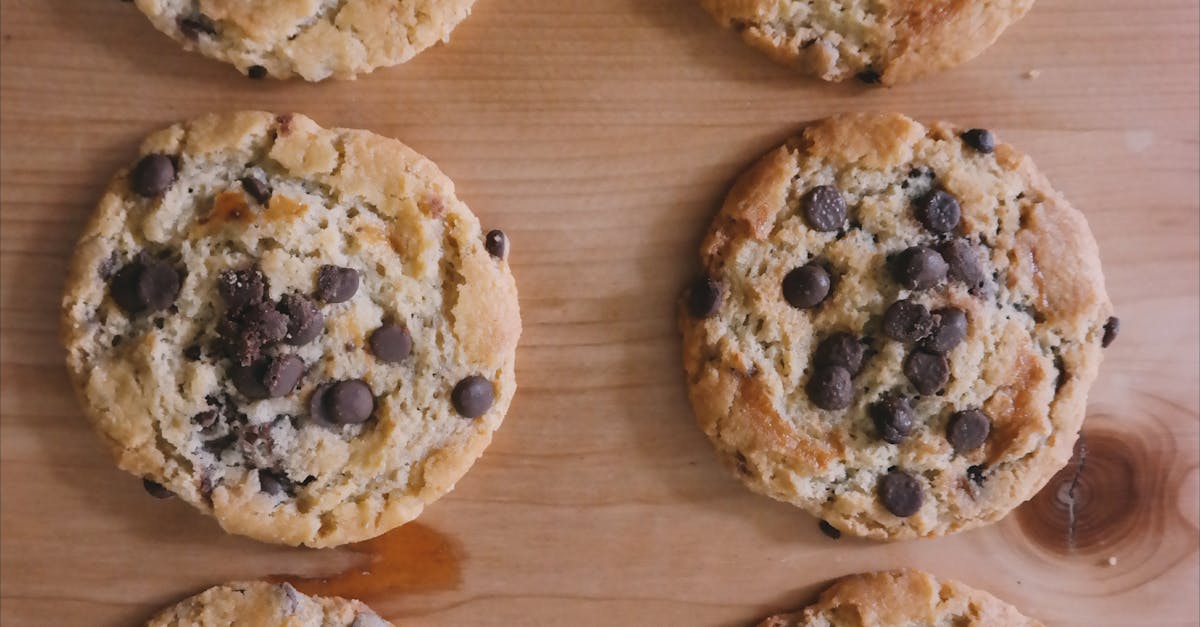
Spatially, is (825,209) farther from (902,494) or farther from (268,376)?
(268,376)

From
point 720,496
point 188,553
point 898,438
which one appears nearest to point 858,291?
point 898,438

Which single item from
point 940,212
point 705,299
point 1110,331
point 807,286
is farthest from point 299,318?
point 1110,331

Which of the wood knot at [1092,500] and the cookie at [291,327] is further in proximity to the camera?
the wood knot at [1092,500]

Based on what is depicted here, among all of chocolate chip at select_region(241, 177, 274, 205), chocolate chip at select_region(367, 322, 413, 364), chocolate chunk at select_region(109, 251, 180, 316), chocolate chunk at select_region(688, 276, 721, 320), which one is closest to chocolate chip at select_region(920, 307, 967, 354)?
chocolate chunk at select_region(688, 276, 721, 320)

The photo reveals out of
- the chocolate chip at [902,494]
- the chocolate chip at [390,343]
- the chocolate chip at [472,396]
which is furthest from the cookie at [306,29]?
the chocolate chip at [902,494]

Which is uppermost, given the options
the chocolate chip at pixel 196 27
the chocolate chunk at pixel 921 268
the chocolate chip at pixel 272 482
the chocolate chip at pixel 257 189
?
the chocolate chip at pixel 196 27

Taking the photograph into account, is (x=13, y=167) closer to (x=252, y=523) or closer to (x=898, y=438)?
(x=252, y=523)

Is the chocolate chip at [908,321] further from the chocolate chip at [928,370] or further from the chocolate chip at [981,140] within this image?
the chocolate chip at [981,140]
